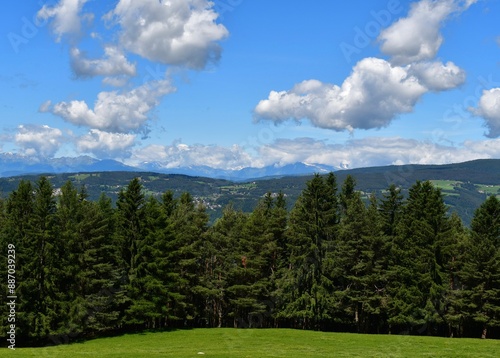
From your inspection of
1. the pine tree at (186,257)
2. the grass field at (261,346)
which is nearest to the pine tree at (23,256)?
the grass field at (261,346)

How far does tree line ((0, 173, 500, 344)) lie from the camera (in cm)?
4578

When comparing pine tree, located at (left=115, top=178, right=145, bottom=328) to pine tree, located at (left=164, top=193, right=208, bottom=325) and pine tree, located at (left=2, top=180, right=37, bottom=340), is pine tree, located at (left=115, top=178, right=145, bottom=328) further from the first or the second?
pine tree, located at (left=2, top=180, right=37, bottom=340)

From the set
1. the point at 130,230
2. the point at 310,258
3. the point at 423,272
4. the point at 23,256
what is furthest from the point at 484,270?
the point at 23,256

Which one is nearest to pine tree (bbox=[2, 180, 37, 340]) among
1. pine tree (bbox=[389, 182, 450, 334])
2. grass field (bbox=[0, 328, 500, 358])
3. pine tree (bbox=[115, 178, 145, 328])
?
grass field (bbox=[0, 328, 500, 358])

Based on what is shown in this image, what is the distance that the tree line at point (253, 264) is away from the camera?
4578 centimetres

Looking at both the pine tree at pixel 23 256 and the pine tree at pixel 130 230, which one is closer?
the pine tree at pixel 23 256

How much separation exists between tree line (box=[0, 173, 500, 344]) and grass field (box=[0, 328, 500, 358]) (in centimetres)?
490

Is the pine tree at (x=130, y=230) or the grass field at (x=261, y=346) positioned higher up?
the pine tree at (x=130, y=230)

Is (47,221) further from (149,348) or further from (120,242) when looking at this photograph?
(149,348)

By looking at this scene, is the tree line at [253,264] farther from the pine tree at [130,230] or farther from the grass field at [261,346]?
the grass field at [261,346]

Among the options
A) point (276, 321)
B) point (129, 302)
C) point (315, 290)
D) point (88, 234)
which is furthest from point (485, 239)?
point (88, 234)

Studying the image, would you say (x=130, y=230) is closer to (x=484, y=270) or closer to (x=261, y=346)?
(x=261, y=346)

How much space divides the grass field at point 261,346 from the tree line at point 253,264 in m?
4.90

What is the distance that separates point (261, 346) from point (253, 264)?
773 inches
